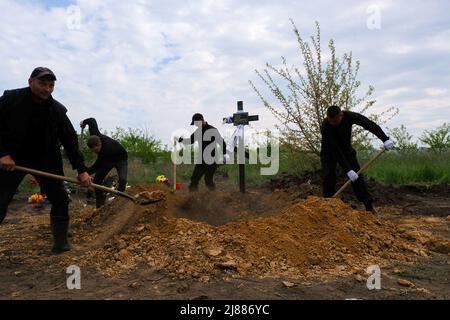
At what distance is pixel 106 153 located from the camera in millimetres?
7703

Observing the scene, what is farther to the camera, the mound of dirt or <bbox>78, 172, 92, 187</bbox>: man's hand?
<bbox>78, 172, 92, 187</bbox>: man's hand

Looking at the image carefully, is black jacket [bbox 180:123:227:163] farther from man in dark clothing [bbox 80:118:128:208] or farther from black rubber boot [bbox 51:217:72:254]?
black rubber boot [bbox 51:217:72:254]

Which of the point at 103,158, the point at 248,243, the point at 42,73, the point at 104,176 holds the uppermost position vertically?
the point at 42,73

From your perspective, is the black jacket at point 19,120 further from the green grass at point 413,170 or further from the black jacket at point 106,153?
the green grass at point 413,170

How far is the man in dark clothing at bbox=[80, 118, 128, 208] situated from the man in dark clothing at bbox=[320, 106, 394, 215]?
11.3ft

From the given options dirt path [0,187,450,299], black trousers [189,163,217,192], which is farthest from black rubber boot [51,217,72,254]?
black trousers [189,163,217,192]

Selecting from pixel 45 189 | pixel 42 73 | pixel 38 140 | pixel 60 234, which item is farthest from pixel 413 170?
pixel 42 73

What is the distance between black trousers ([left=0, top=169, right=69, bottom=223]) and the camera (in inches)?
174

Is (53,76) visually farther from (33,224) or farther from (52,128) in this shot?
(33,224)

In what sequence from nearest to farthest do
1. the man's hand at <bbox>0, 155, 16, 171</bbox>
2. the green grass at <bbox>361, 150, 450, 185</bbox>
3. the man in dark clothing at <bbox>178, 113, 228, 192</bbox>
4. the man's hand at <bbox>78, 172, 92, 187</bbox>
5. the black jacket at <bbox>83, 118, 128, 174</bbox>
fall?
the man's hand at <bbox>0, 155, 16, 171</bbox> < the man's hand at <bbox>78, 172, 92, 187</bbox> < the black jacket at <bbox>83, 118, 128, 174</bbox> < the man in dark clothing at <bbox>178, 113, 228, 192</bbox> < the green grass at <bbox>361, 150, 450, 185</bbox>

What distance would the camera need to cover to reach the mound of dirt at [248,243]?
4043 mm

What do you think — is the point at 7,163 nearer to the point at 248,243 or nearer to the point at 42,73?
the point at 42,73

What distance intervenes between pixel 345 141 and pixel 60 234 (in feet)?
13.2
